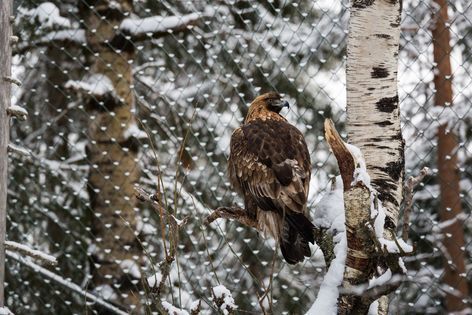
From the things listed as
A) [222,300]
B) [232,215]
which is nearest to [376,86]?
[232,215]

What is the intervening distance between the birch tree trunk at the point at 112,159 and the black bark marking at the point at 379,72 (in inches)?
102

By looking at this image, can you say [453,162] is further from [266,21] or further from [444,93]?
[266,21]

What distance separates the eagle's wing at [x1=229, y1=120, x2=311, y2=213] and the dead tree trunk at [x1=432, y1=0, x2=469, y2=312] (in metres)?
1.00

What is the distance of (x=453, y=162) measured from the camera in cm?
466

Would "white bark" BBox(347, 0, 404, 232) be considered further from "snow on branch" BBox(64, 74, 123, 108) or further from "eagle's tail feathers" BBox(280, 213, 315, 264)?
"snow on branch" BBox(64, 74, 123, 108)

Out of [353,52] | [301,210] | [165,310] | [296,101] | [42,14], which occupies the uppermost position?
[42,14]

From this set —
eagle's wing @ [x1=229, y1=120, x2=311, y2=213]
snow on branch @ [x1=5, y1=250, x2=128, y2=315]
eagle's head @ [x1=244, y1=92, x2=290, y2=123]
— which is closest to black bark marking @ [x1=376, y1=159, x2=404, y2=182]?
eagle's wing @ [x1=229, y1=120, x2=311, y2=213]

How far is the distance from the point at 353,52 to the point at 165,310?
39.3 inches

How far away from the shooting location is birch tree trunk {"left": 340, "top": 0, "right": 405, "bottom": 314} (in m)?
2.94

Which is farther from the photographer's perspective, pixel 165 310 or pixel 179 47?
pixel 179 47

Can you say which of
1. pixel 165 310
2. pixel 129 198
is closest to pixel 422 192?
pixel 129 198

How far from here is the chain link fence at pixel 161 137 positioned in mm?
4941

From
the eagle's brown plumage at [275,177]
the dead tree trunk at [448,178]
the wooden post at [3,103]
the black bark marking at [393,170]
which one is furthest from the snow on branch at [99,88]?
the black bark marking at [393,170]

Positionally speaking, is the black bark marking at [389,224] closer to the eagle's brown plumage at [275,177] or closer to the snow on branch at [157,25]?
the eagle's brown plumage at [275,177]
